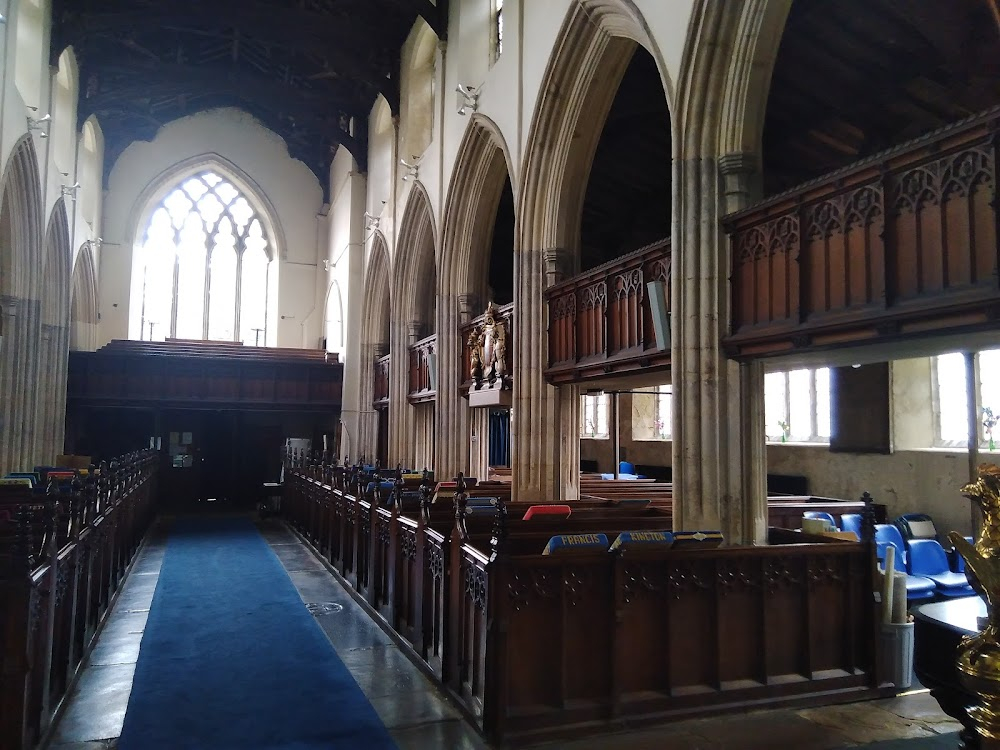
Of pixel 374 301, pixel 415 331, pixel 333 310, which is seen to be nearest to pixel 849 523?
pixel 415 331

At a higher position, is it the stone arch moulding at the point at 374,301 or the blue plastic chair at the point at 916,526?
the stone arch moulding at the point at 374,301

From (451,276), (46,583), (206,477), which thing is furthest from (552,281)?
(206,477)

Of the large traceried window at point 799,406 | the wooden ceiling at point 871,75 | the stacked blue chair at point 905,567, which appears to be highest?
the wooden ceiling at point 871,75

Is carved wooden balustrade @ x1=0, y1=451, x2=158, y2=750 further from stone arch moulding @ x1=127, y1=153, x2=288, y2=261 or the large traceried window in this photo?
stone arch moulding @ x1=127, y1=153, x2=288, y2=261

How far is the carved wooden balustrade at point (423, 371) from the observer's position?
11.6m

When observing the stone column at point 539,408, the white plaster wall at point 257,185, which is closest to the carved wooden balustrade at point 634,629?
the stone column at point 539,408

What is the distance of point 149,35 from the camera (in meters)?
14.5

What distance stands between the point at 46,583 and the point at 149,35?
47.3 feet

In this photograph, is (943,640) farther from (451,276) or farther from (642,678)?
(451,276)

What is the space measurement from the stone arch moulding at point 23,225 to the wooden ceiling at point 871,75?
9441 millimetres

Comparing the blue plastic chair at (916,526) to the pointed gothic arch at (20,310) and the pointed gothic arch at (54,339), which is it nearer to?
the pointed gothic arch at (20,310)

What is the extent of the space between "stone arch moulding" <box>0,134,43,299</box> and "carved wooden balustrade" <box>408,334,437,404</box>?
5847mm

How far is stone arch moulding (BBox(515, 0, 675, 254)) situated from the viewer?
7195mm

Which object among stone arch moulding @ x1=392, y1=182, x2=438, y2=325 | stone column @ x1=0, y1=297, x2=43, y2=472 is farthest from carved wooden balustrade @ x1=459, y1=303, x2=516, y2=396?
stone column @ x1=0, y1=297, x2=43, y2=472
